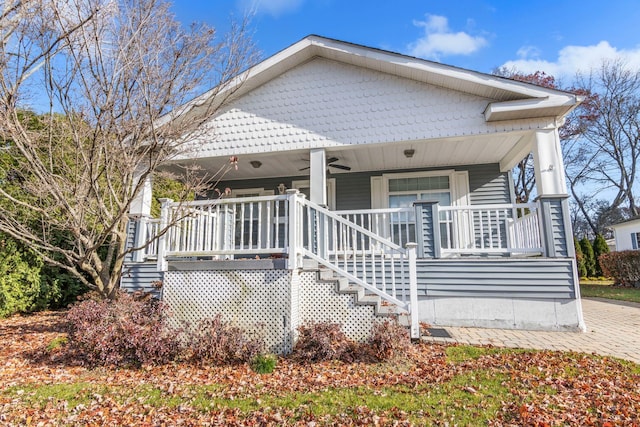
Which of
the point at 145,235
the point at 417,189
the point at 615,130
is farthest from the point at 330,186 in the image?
the point at 615,130

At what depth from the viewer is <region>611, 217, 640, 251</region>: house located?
20.3 m

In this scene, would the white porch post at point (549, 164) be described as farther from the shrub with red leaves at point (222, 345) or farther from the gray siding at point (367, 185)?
the shrub with red leaves at point (222, 345)

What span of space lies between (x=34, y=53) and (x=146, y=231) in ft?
12.9

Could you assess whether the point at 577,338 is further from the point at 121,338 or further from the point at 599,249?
the point at 599,249

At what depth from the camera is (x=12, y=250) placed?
7.75 metres

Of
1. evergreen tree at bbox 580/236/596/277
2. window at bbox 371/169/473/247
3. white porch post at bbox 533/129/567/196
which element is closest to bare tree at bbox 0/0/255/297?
window at bbox 371/169/473/247

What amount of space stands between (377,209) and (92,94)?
18.4 feet

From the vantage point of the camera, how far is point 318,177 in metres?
7.51

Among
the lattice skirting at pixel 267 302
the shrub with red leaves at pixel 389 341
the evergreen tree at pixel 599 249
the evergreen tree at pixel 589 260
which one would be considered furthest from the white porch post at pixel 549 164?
the evergreen tree at pixel 599 249

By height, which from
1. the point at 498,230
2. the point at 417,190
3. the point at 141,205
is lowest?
the point at 498,230

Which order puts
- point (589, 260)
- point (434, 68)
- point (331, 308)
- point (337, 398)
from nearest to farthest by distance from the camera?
point (337, 398), point (331, 308), point (434, 68), point (589, 260)

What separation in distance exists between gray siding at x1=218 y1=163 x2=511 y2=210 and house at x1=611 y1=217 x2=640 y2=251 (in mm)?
17070

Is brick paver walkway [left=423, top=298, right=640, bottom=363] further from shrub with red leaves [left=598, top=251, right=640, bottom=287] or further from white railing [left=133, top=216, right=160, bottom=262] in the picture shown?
shrub with red leaves [left=598, top=251, right=640, bottom=287]

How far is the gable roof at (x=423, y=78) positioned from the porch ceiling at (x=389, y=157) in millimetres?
676
